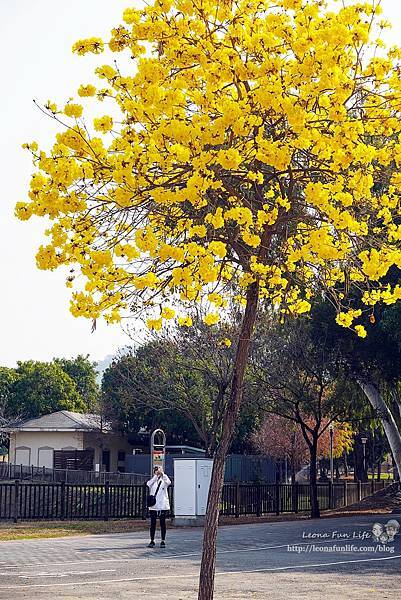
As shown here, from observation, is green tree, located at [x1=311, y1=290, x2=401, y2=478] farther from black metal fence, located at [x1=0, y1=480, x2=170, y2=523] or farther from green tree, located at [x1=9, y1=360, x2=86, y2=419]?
green tree, located at [x1=9, y1=360, x2=86, y2=419]

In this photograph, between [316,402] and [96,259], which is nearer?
[96,259]

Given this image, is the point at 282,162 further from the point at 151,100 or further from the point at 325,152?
the point at 151,100

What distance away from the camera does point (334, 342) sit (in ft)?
93.9

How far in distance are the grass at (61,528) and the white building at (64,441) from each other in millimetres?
37209

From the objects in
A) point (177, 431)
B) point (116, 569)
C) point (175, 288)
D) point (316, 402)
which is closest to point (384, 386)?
point (316, 402)

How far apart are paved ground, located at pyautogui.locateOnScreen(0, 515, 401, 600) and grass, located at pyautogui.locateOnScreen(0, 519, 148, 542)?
132cm

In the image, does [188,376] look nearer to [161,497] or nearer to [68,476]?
[68,476]

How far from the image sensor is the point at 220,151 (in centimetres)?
712

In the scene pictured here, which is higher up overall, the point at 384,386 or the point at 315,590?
the point at 384,386

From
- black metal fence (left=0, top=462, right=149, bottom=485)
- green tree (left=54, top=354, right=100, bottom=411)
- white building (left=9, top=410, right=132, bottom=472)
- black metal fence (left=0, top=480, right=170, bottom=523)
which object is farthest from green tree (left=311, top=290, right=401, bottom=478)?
green tree (left=54, top=354, right=100, bottom=411)

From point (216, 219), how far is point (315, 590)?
6869mm

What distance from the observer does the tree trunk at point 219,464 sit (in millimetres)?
8367

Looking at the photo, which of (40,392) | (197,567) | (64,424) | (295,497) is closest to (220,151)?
(197,567)

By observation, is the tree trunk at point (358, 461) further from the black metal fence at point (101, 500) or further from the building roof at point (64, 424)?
the black metal fence at point (101, 500)
